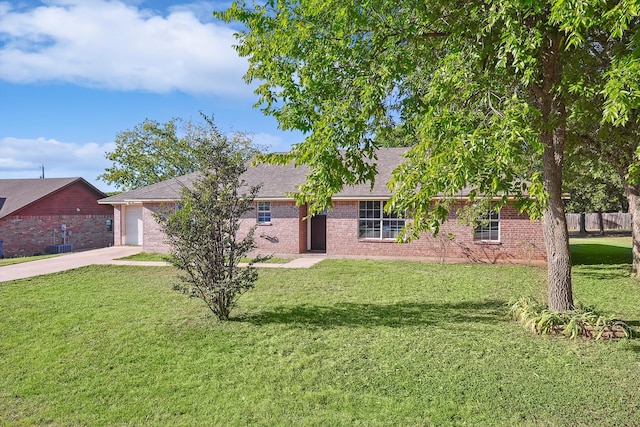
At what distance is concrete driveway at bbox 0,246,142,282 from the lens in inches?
534

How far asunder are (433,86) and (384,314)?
4.51 meters

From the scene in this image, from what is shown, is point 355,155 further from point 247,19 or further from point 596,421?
point 596,421

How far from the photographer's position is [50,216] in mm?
25000

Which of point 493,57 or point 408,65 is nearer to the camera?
point 408,65

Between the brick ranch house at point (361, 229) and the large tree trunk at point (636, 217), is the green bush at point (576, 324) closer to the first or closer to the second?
the brick ranch house at point (361, 229)

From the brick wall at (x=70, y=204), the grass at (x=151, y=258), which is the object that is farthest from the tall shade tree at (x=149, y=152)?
the grass at (x=151, y=258)

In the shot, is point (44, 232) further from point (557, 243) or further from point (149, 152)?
point (557, 243)

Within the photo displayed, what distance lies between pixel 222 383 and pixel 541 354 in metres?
4.44

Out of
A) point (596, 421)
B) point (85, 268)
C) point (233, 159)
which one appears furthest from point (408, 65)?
point (85, 268)

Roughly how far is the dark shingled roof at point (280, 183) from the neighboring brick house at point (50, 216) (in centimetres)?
590

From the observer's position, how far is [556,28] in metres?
6.74

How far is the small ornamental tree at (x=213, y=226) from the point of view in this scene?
769 cm

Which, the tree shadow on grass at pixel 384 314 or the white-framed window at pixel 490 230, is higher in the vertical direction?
the white-framed window at pixel 490 230

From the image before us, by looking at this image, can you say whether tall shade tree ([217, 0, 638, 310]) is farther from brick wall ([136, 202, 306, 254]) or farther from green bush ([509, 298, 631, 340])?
brick wall ([136, 202, 306, 254])
